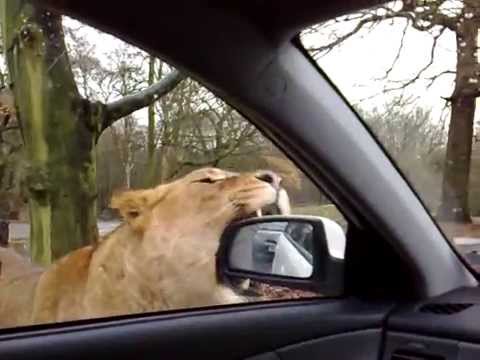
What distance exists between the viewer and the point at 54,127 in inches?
85.1

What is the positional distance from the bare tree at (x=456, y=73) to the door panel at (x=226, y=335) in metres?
0.44

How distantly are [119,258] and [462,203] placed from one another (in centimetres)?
109

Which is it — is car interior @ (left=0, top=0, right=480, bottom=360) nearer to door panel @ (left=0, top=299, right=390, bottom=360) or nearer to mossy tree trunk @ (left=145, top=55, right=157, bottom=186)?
door panel @ (left=0, top=299, right=390, bottom=360)

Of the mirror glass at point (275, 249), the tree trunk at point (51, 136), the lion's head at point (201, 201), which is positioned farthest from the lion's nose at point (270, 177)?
the tree trunk at point (51, 136)

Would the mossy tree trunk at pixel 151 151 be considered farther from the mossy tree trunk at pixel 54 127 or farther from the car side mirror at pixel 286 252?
the car side mirror at pixel 286 252

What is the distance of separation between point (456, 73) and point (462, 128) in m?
0.20

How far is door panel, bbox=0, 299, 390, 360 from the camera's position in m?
1.94

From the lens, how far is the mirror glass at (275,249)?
7.43ft

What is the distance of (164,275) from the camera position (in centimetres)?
221

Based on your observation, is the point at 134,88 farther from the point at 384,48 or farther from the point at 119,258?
the point at 384,48

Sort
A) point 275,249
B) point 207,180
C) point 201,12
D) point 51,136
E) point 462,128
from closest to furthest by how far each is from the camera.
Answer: point 201,12 < point 51,136 < point 207,180 < point 275,249 < point 462,128

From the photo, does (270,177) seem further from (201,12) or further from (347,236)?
(201,12)

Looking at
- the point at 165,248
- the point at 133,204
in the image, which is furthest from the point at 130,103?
the point at 165,248

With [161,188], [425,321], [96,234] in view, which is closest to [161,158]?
[161,188]
